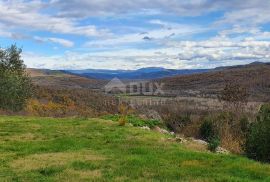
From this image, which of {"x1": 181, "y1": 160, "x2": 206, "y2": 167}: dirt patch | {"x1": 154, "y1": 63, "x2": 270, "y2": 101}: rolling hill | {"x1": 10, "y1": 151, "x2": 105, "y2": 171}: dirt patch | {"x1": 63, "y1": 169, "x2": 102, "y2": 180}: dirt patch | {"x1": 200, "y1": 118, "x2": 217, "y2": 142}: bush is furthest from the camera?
{"x1": 154, "y1": 63, "x2": 270, "y2": 101}: rolling hill

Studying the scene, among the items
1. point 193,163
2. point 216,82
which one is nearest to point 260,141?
point 193,163

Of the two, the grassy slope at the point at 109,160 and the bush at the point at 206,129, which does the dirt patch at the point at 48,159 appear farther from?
the bush at the point at 206,129

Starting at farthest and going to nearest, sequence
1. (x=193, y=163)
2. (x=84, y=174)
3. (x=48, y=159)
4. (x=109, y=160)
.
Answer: (x=48, y=159) < (x=109, y=160) < (x=193, y=163) < (x=84, y=174)

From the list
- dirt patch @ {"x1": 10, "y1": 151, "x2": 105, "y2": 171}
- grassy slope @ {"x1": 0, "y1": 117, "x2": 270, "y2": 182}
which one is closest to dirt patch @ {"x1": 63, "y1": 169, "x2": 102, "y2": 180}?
grassy slope @ {"x1": 0, "y1": 117, "x2": 270, "y2": 182}

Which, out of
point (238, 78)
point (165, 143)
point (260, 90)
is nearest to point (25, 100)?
point (165, 143)

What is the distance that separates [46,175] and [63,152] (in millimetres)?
5037

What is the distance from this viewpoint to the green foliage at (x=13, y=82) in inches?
1491

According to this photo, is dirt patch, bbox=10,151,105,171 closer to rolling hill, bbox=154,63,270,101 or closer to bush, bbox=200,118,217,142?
bush, bbox=200,118,217,142

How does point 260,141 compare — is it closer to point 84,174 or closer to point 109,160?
point 109,160

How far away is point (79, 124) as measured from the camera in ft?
104

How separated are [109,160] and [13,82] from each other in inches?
898

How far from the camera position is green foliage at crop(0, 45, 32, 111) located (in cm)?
3788

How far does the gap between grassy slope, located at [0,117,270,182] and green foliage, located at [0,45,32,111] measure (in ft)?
39.6

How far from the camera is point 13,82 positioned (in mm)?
38094
